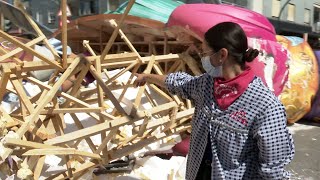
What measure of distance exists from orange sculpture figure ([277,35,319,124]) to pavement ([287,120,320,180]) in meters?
0.25

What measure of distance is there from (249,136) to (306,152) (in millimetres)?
3079

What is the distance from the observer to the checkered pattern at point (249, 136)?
1.59 m

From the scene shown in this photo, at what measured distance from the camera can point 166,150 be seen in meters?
3.95

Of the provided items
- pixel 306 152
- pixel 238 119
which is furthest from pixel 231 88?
pixel 306 152

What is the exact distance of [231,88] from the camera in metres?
1.67

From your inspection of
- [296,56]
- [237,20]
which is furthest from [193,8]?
[296,56]

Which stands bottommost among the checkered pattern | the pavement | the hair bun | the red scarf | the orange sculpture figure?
the pavement

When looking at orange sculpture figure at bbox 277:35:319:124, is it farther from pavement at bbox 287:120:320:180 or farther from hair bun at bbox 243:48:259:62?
hair bun at bbox 243:48:259:62

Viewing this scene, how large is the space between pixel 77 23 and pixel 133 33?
784mm

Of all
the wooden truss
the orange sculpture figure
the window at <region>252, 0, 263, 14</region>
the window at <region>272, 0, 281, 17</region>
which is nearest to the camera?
the wooden truss

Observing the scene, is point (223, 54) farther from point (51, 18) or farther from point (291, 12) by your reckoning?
point (291, 12)

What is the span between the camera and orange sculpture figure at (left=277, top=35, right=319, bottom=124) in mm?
5191

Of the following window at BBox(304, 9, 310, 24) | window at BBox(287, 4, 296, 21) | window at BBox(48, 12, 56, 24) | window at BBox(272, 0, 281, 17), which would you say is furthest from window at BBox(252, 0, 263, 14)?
window at BBox(48, 12, 56, 24)

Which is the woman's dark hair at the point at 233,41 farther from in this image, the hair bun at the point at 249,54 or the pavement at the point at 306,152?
the pavement at the point at 306,152
